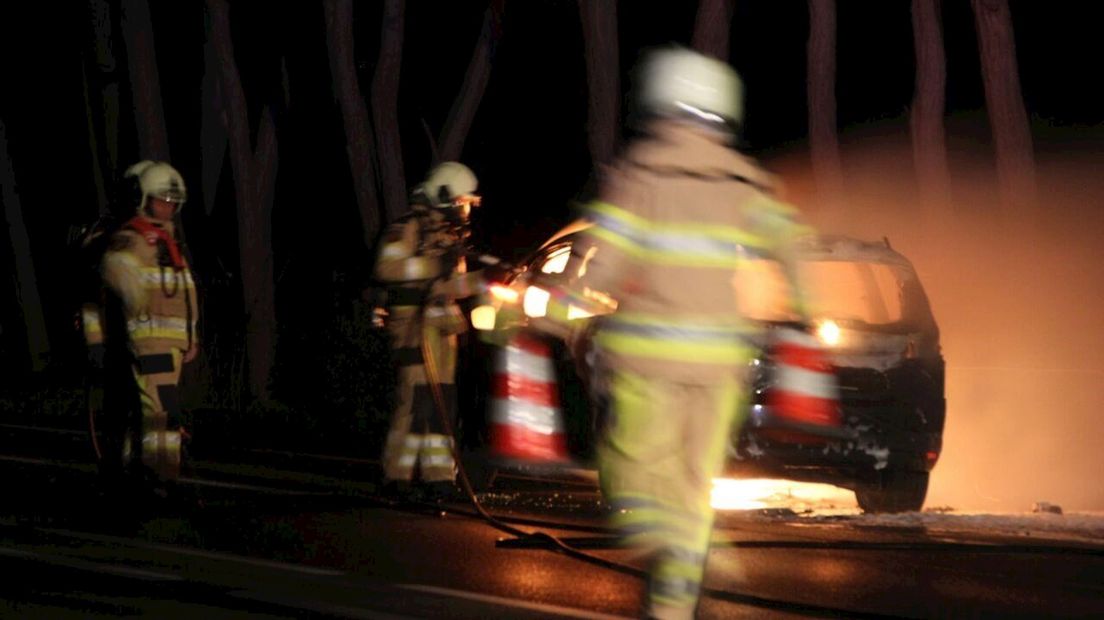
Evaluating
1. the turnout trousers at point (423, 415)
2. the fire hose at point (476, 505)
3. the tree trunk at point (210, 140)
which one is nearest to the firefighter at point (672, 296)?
the fire hose at point (476, 505)

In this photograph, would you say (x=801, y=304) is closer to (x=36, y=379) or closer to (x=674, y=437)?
(x=674, y=437)

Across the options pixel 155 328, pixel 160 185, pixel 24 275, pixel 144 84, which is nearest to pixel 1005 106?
pixel 160 185

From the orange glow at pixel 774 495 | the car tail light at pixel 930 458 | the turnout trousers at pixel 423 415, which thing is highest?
the turnout trousers at pixel 423 415

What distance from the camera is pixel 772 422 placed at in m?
11.5

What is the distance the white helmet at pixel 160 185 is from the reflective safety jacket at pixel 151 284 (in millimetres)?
141

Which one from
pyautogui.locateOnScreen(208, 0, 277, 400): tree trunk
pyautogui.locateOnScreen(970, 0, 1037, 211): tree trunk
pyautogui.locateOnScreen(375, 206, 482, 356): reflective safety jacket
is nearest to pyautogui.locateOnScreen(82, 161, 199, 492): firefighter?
pyautogui.locateOnScreen(375, 206, 482, 356): reflective safety jacket

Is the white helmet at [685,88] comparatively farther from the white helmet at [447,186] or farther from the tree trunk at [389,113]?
the tree trunk at [389,113]

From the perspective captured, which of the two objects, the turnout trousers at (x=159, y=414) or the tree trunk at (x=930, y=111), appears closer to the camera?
the turnout trousers at (x=159, y=414)

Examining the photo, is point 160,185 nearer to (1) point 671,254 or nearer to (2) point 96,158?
(1) point 671,254

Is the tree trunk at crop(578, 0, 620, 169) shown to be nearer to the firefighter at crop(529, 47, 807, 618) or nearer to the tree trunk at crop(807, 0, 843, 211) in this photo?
the tree trunk at crop(807, 0, 843, 211)

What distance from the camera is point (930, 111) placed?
20.2m

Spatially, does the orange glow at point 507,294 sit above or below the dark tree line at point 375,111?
below

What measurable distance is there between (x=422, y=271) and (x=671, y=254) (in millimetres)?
4994

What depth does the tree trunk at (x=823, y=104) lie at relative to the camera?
68.3 feet
